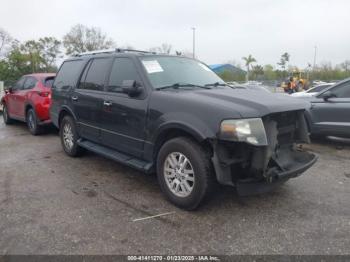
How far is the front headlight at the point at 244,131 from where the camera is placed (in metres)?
3.27

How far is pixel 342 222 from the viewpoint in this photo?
351 cm

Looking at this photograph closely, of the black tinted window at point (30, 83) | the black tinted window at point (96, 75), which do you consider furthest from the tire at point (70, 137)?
the black tinted window at point (30, 83)

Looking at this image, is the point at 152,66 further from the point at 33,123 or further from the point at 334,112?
the point at 33,123

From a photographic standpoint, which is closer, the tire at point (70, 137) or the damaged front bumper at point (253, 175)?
the damaged front bumper at point (253, 175)

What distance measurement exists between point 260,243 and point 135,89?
2.31 meters

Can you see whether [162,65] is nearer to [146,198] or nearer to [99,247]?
[146,198]

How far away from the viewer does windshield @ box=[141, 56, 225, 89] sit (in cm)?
435

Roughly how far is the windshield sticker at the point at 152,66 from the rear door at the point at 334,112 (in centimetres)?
409

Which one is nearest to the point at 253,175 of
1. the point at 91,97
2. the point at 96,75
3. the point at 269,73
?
the point at 91,97

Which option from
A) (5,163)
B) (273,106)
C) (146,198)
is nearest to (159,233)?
(146,198)

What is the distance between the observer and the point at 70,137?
6000 mm

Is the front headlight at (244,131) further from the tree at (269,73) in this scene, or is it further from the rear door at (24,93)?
the tree at (269,73)

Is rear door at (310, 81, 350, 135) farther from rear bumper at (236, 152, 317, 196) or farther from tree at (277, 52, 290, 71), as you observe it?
tree at (277, 52, 290, 71)

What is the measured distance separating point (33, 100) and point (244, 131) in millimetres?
6416
